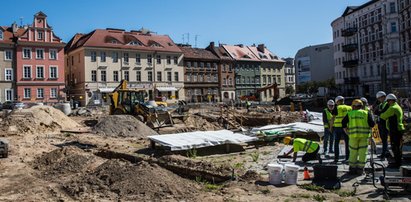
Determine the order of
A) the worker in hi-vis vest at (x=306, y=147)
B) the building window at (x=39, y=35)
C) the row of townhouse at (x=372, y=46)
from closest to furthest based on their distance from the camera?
the worker in hi-vis vest at (x=306, y=147)
the row of townhouse at (x=372, y=46)
the building window at (x=39, y=35)

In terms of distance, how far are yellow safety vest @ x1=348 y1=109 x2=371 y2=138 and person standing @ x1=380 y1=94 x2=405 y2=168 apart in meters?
0.94

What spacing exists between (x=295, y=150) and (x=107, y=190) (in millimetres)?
5083

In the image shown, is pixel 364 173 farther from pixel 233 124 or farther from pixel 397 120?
pixel 233 124

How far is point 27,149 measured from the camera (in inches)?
614

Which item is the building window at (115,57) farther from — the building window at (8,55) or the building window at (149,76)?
the building window at (8,55)

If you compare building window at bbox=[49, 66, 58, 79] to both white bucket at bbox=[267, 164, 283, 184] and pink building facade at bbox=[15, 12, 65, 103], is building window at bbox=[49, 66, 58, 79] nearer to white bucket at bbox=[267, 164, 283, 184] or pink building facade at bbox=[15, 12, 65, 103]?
pink building facade at bbox=[15, 12, 65, 103]

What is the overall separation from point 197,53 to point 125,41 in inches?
511

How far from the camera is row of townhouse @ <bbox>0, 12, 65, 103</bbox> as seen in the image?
45.9 metres

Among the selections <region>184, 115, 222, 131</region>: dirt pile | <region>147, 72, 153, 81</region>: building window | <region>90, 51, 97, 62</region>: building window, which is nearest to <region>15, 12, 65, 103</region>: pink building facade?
<region>90, 51, 97, 62</region>: building window

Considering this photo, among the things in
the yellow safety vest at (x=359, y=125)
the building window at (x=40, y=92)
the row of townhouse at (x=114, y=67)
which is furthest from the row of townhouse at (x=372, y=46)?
the building window at (x=40, y=92)

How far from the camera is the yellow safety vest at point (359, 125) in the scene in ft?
29.6

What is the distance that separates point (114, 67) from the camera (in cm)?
5250

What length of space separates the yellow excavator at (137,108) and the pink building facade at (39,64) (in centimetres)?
2627

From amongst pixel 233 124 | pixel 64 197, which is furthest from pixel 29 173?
pixel 233 124
